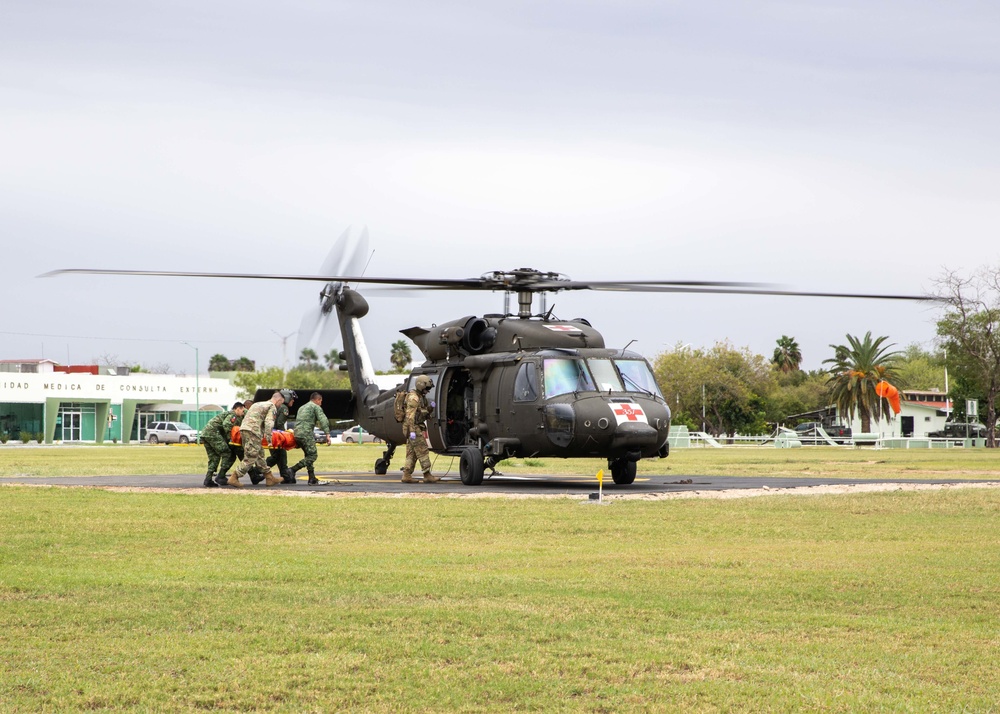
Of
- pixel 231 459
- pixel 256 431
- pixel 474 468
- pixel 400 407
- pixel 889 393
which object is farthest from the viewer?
pixel 889 393

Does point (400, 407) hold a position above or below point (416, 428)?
above

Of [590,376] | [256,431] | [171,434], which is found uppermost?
[590,376]

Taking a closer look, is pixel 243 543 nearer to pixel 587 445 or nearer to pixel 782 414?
pixel 587 445

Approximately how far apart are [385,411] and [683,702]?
786 inches

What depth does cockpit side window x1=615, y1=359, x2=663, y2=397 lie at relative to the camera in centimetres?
2076

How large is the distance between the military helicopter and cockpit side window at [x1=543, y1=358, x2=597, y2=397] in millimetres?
17

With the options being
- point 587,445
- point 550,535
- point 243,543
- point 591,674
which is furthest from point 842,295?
point 591,674

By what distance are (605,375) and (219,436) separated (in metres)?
6.65

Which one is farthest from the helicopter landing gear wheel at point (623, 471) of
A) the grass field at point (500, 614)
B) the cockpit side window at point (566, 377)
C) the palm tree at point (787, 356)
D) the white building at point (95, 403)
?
the palm tree at point (787, 356)

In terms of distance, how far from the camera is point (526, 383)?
68.0ft

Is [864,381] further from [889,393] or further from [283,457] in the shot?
[283,457]

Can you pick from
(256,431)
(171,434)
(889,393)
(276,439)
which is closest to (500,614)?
(256,431)

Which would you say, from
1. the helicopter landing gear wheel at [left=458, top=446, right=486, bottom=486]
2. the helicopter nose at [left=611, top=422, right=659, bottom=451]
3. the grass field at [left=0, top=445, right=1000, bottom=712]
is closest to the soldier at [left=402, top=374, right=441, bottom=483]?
the helicopter landing gear wheel at [left=458, top=446, right=486, bottom=486]

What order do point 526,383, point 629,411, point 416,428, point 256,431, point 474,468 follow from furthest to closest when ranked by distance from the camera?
point 416,428
point 474,468
point 526,383
point 256,431
point 629,411
